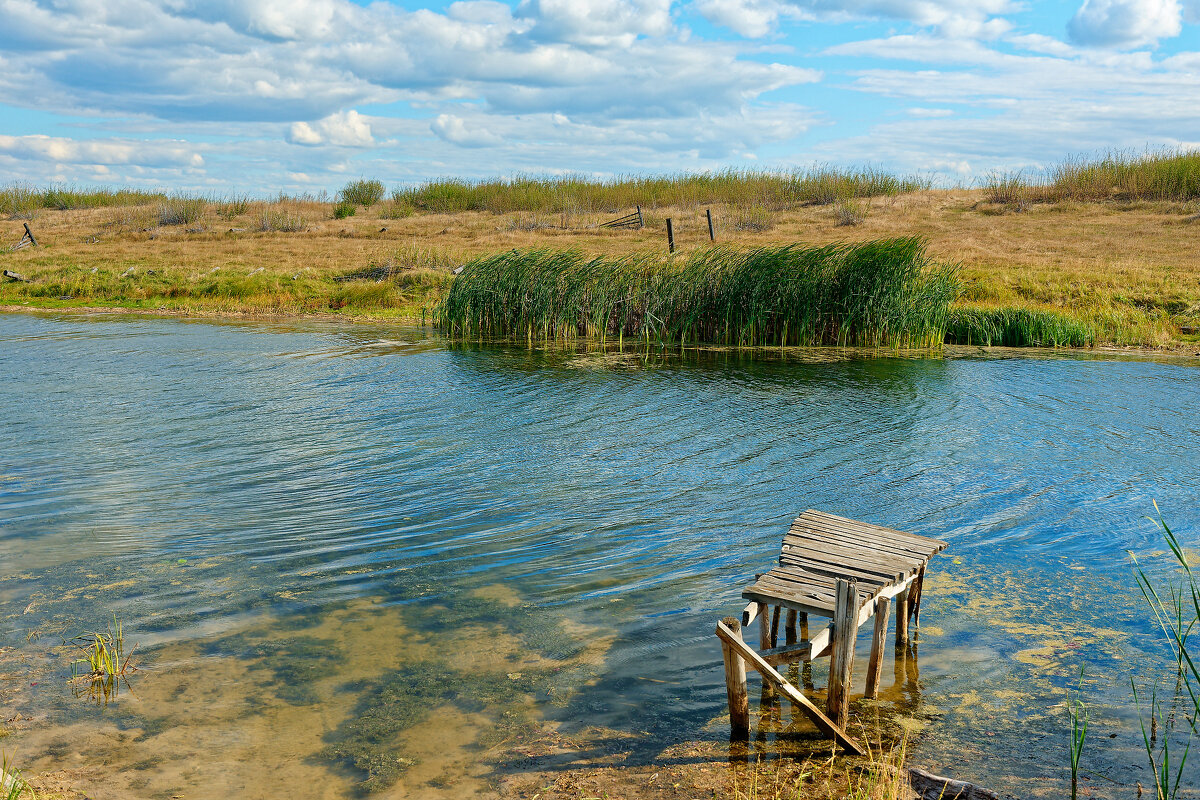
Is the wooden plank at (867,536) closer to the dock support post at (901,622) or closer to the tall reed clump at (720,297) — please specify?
the dock support post at (901,622)

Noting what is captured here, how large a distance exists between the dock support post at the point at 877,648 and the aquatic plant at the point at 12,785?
12.2 feet

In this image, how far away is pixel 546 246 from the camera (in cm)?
3066

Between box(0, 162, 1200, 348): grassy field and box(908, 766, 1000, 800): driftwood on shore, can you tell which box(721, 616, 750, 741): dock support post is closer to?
box(908, 766, 1000, 800): driftwood on shore

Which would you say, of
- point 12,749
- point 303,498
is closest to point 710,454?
point 303,498

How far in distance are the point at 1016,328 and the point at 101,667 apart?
775 inches

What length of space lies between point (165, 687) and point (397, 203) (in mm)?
40292

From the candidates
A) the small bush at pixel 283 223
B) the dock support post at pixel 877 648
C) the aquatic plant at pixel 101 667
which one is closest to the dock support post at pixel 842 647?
the dock support post at pixel 877 648

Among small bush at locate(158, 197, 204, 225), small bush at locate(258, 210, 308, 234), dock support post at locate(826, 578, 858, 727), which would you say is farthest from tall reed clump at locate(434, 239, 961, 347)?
small bush at locate(158, 197, 204, 225)

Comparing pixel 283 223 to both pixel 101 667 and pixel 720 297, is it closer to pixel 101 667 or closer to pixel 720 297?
pixel 720 297

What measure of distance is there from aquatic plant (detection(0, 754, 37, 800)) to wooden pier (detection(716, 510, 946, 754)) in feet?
9.37

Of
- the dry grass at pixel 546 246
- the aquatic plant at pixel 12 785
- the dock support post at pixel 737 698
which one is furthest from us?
the dry grass at pixel 546 246

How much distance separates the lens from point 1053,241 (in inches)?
1152

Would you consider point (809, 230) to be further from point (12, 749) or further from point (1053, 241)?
point (12, 749)

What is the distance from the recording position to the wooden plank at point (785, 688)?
12.9 feet
